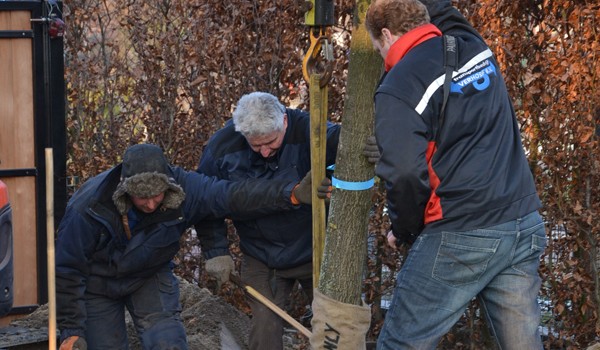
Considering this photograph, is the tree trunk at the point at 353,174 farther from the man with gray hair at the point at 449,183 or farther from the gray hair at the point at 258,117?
the gray hair at the point at 258,117

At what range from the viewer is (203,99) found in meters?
7.51

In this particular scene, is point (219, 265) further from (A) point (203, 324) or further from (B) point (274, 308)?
(A) point (203, 324)

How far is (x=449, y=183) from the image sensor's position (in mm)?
3945

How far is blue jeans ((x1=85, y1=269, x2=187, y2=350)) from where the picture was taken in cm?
557

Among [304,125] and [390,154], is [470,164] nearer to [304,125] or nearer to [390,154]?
[390,154]

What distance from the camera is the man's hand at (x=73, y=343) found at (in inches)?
208

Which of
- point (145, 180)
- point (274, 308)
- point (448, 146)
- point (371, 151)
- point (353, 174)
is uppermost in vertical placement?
point (448, 146)

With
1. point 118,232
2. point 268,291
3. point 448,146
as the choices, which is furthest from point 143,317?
point 448,146

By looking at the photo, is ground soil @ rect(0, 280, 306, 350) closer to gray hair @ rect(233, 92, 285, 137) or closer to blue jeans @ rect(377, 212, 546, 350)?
gray hair @ rect(233, 92, 285, 137)

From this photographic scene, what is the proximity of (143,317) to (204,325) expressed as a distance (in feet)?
3.15

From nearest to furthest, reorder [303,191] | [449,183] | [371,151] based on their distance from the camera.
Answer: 1. [449,183]
2. [371,151]
3. [303,191]

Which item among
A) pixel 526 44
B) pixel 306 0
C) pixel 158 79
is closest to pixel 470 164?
pixel 306 0

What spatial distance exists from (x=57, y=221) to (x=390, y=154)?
3689 millimetres

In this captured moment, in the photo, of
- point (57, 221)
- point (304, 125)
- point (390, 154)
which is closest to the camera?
point (390, 154)
